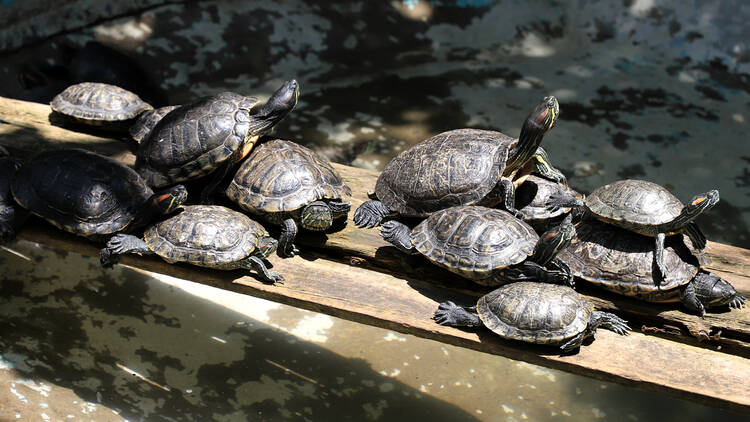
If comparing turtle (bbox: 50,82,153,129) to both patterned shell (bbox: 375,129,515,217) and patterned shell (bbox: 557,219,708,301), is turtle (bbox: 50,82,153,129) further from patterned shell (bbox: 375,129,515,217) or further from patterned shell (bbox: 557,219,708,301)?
patterned shell (bbox: 557,219,708,301)

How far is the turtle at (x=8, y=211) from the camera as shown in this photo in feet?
12.1

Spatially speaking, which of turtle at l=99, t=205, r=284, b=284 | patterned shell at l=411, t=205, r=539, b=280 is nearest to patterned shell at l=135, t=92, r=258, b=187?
turtle at l=99, t=205, r=284, b=284

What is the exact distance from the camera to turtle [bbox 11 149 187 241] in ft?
11.9

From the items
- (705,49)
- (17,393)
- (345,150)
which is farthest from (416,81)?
(17,393)

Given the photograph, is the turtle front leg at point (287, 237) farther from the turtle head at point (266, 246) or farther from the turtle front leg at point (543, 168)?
the turtle front leg at point (543, 168)

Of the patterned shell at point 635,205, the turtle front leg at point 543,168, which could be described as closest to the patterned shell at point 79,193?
the turtle front leg at point 543,168

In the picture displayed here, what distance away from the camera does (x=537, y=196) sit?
3.98 metres

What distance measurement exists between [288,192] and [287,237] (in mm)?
281

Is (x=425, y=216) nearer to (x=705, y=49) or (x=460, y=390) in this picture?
(x=460, y=390)

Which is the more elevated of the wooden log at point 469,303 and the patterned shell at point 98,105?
the patterned shell at point 98,105

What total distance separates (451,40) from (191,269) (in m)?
6.10

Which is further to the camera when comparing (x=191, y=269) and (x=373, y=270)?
(x=373, y=270)

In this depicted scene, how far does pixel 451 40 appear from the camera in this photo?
340 inches

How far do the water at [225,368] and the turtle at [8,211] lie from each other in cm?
108
